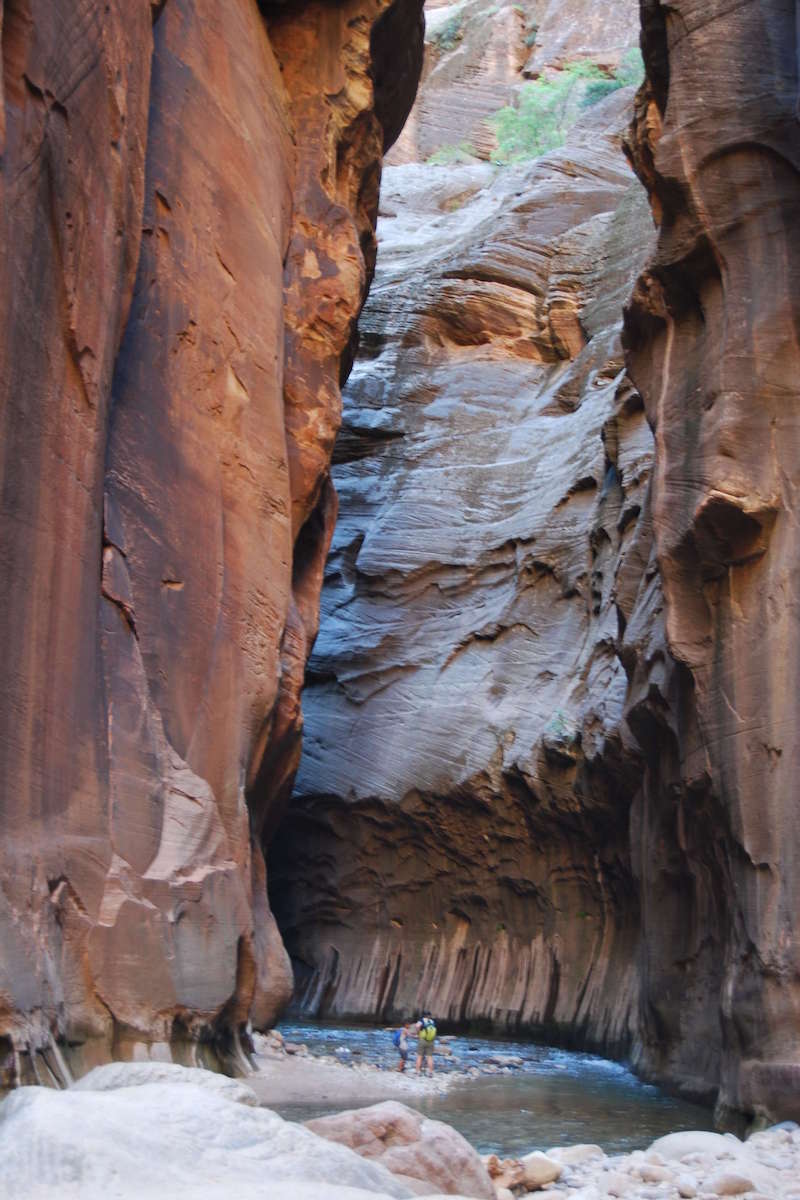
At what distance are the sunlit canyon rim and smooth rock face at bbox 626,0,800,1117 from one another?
5 cm

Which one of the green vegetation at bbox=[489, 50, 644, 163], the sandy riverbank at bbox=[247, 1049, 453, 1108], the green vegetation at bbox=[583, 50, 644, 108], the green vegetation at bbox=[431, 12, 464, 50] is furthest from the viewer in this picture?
the green vegetation at bbox=[431, 12, 464, 50]

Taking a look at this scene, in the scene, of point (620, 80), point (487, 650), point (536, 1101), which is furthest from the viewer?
point (620, 80)

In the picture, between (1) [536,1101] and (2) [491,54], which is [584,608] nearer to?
(1) [536,1101]

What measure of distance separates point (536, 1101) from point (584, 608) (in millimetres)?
11719

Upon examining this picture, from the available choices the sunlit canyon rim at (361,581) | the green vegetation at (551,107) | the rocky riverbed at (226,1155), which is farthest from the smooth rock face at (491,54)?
the rocky riverbed at (226,1155)

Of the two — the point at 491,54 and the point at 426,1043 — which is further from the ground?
the point at 491,54

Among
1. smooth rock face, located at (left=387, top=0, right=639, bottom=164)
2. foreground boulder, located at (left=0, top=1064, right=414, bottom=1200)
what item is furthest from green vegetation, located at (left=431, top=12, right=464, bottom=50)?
foreground boulder, located at (left=0, top=1064, right=414, bottom=1200)

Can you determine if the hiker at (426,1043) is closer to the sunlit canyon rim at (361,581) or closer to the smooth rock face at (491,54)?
the sunlit canyon rim at (361,581)

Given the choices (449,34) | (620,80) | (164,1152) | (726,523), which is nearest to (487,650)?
(726,523)

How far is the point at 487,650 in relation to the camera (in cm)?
2652

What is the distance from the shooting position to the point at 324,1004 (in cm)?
2597

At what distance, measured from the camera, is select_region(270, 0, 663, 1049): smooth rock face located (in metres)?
23.2

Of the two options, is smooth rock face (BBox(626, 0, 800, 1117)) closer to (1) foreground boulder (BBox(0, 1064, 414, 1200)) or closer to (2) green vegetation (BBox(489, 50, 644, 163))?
(1) foreground boulder (BBox(0, 1064, 414, 1200))

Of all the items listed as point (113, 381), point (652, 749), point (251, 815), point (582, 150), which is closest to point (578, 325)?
point (582, 150)
